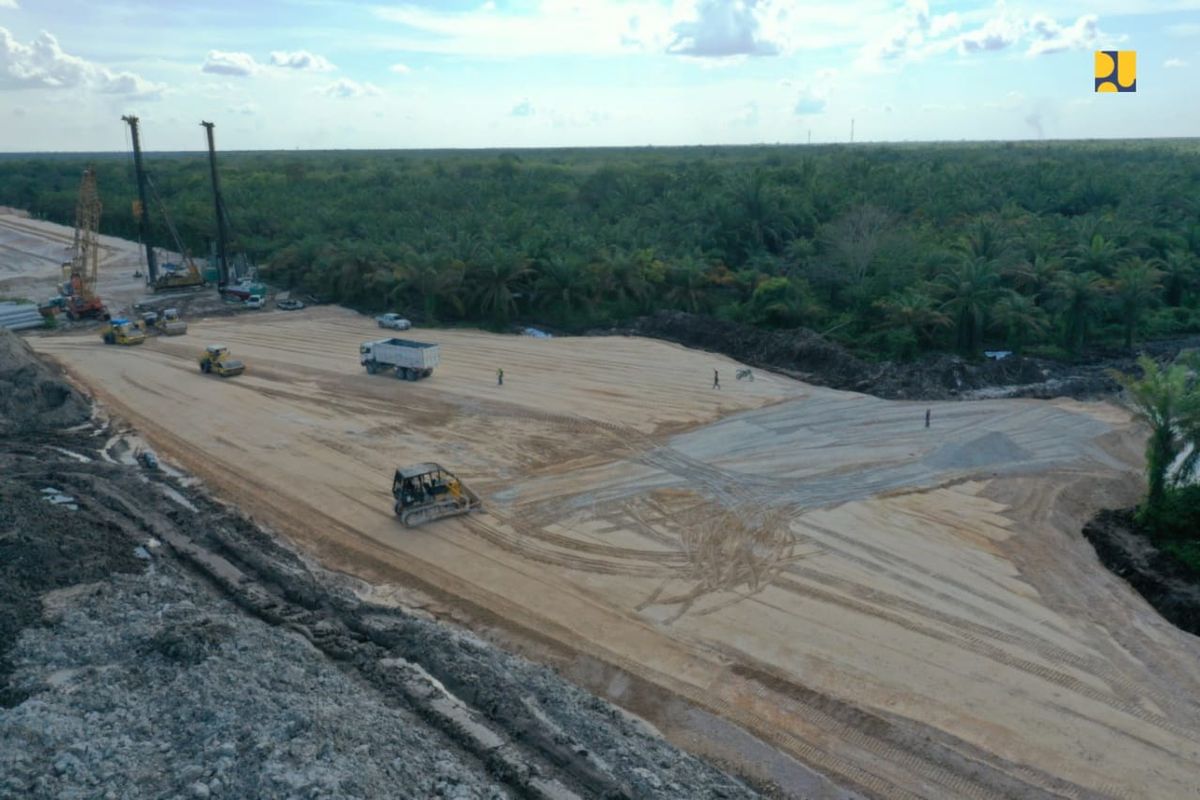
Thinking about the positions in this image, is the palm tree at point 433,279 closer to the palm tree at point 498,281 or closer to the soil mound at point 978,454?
the palm tree at point 498,281

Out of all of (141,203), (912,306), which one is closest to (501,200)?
(141,203)

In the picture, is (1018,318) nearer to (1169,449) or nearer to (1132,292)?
(1132,292)

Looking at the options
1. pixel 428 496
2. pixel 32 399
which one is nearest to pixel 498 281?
pixel 32 399

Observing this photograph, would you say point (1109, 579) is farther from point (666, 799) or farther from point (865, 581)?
point (666, 799)

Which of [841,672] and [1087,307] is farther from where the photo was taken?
[1087,307]

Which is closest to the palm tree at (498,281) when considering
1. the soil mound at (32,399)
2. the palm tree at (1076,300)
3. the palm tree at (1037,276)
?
the soil mound at (32,399)

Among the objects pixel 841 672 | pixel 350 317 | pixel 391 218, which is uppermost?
pixel 391 218
